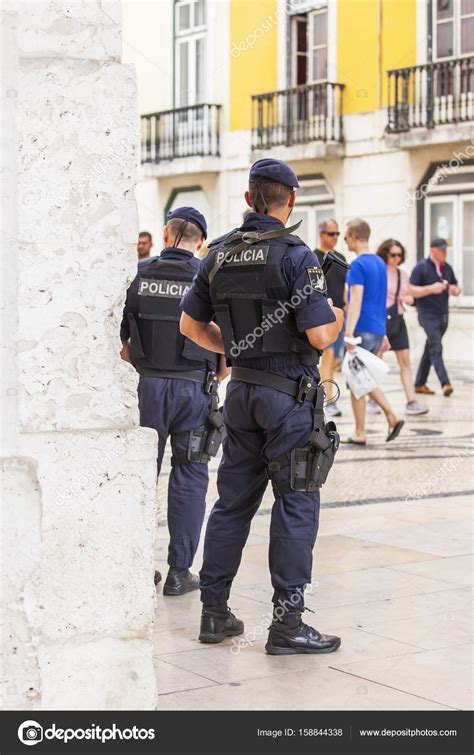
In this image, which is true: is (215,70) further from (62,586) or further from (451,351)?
(62,586)

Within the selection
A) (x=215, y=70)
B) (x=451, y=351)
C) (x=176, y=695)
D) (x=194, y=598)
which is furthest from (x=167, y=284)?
(x=215, y=70)

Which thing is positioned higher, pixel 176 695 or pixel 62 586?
pixel 62 586

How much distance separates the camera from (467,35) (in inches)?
898

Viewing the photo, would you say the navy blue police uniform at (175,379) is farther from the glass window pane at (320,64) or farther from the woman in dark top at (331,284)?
the glass window pane at (320,64)

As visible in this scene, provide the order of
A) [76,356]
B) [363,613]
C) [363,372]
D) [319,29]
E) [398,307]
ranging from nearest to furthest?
[76,356] < [363,613] < [363,372] < [398,307] < [319,29]

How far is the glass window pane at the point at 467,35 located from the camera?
22.8 meters

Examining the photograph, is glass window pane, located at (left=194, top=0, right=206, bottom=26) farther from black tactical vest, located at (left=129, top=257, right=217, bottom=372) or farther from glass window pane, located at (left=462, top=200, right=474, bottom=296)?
black tactical vest, located at (left=129, top=257, right=217, bottom=372)

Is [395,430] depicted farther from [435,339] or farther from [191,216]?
[191,216]

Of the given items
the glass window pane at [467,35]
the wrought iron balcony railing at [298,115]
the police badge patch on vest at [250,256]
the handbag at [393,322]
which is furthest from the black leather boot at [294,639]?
the wrought iron balcony railing at [298,115]

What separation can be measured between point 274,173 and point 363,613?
1941 mm

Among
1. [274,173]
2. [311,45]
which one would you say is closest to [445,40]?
[311,45]

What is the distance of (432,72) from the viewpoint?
23.0 metres
